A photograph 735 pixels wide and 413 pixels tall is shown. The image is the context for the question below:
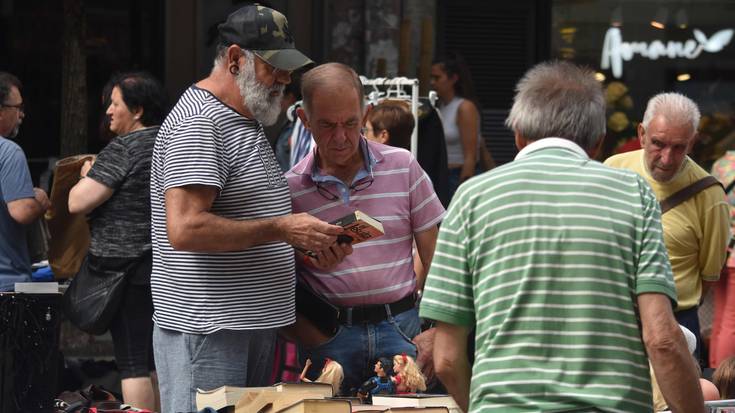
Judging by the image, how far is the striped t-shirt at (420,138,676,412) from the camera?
322cm

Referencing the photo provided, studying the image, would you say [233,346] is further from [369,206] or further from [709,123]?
[709,123]

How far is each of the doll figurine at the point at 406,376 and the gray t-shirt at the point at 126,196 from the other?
Result: 5.99 feet

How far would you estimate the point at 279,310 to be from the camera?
14.5 feet

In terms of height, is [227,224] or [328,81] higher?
[328,81]

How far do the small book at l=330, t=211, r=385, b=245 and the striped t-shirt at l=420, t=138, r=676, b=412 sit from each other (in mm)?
921

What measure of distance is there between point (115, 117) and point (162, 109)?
22 centimetres

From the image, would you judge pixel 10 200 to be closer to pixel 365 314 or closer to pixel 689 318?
pixel 365 314

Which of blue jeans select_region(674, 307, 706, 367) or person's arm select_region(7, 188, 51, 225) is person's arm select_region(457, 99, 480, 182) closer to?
blue jeans select_region(674, 307, 706, 367)

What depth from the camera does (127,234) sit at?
604cm

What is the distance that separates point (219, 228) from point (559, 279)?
1.33m

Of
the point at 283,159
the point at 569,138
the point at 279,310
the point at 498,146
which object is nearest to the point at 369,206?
the point at 279,310

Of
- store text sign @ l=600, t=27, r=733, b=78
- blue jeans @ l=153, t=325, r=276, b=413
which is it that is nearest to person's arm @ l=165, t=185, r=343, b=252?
blue jeans @ l=153, t=325, r=276, b=413

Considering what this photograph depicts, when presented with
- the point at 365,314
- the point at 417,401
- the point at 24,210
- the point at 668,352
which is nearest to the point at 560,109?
the point at 668,352

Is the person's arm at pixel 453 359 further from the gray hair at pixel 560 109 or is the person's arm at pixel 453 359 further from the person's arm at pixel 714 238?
the person's arm at pixel 714 238
